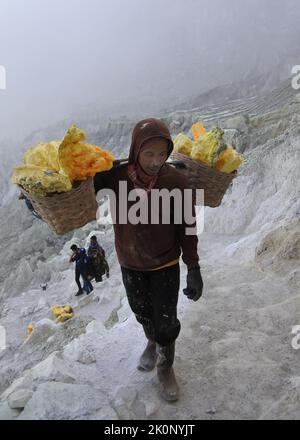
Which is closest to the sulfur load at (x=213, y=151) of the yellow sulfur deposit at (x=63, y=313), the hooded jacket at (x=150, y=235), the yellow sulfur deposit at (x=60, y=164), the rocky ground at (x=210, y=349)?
the hooded jacket at (x=150, y=235)

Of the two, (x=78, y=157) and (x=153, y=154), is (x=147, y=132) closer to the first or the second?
(x=153, y=154)

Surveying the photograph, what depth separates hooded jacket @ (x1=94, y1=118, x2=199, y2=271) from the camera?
247 centimetres

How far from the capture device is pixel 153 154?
2.35 meters

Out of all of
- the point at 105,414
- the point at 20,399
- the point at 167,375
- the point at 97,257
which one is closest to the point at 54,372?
the point at 20,399

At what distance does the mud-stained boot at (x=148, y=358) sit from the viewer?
3.02 meters

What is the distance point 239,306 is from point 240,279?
80 centimetres

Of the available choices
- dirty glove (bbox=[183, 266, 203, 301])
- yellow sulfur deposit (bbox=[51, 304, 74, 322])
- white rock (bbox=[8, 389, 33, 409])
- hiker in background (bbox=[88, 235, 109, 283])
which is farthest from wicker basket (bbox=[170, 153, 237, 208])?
yellow sulfur deposit (bbox=[51, 304, 74, 322])

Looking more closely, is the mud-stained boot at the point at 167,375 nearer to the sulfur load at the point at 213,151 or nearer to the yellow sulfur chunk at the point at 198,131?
the sulfur load at the point at 213,151

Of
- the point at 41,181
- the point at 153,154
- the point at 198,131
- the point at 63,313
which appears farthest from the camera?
the point at 63,313

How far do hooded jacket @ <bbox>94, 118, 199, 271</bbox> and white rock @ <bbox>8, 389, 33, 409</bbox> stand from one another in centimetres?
100

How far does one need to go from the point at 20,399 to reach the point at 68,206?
128 cm

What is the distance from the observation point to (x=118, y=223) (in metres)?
2.55
